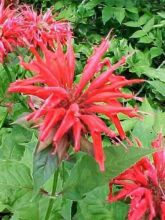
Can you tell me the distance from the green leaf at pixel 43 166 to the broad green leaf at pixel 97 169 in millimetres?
78

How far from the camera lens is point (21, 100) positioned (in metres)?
1.71

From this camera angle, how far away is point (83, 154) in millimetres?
1031

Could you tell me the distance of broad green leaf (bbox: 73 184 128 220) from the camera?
3.96 feet

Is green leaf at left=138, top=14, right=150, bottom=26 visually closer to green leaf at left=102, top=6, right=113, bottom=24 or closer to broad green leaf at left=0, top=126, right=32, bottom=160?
green leaf at left=102, top=6, right=113, bottom=24

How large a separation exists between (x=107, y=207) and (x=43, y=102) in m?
0.39

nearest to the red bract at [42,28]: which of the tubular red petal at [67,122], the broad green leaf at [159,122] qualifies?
the broad green leaf at [159,122]

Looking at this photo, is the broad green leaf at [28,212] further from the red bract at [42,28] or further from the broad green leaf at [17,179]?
the red bract at [42,28]

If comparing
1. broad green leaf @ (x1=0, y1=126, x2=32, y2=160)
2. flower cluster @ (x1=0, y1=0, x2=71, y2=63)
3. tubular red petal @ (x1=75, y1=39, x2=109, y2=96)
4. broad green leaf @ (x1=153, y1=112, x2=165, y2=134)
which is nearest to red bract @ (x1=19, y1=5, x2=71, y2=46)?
flower cluster @ (x1=0, y1=0, x2=71, y2=63)

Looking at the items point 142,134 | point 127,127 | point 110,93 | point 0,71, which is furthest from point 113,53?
point 110,93

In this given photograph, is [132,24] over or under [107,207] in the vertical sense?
over

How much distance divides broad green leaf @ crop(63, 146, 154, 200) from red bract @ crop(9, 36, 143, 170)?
0.04 meters

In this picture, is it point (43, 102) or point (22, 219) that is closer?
point (43, 102)

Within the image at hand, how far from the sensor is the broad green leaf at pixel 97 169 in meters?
0.90

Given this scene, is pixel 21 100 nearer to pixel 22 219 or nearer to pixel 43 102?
pixel 22 219
